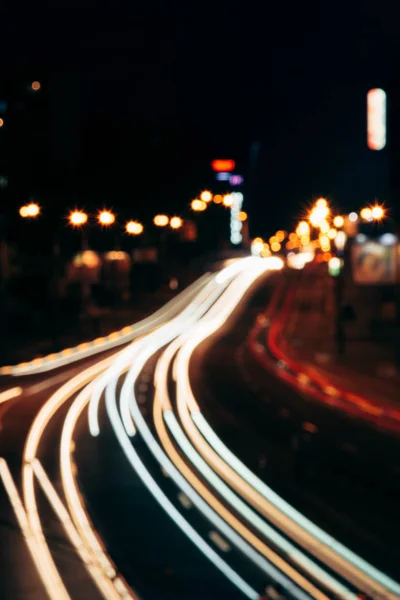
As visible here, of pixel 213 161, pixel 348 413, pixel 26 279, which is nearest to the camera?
pixel 348 413

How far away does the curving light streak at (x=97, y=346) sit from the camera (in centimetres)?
3384

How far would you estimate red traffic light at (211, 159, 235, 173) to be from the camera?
429 feet

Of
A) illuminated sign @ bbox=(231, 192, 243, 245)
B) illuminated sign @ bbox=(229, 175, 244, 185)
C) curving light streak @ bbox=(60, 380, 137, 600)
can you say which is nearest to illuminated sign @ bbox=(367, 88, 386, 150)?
curving light streak @ bbox=(60, 380, 137, 600)

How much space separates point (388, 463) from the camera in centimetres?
1669

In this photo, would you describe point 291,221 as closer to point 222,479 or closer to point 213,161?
point 213,161

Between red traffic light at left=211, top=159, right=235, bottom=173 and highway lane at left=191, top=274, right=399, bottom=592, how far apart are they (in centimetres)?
9826

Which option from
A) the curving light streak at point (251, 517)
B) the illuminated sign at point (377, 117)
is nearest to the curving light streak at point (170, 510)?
the curving light streak at point (251, 517)

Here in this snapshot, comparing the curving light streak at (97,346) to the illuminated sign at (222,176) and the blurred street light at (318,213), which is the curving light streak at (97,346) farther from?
the illuminated sign at (222,176)

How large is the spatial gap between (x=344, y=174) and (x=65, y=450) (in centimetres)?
8711

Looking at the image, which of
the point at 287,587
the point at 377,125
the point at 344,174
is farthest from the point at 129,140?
the point at 287,587

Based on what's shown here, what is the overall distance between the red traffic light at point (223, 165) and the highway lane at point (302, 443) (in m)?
98.3

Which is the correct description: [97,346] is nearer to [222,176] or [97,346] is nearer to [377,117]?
[377,117]

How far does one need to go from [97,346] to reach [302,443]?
73.9 feet

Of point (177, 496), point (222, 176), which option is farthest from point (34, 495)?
point (222, 176)
